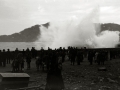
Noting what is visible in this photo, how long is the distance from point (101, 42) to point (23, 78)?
79416mm

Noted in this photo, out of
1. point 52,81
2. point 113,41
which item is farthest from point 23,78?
point 113,41

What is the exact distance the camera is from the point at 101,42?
87.8m

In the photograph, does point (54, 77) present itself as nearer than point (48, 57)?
Yes

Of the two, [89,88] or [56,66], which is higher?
[56,66]

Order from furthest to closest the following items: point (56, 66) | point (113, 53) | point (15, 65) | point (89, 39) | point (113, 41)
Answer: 1. point (89, 39)
2. point (113, 41)
3. point (113, 53)
4. point (15, 65)
5. point (56, 66)

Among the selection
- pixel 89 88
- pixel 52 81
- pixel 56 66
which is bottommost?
pixel 89 88

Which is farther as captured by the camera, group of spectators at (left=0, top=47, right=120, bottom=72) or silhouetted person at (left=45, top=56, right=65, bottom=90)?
group of spectators at (left=0, top=47, right=120, bottom=72)

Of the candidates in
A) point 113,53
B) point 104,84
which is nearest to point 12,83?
point 104,84

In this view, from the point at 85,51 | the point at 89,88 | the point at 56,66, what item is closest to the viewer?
the point at 56,66

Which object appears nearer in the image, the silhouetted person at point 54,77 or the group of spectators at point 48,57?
the silhouetted person at point 54,77

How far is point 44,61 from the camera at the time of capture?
65.8 feet

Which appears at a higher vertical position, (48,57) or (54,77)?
(48,57)

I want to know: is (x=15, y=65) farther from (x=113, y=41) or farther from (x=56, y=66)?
(x=113, y=41)

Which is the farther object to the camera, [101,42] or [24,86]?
[101,42]
